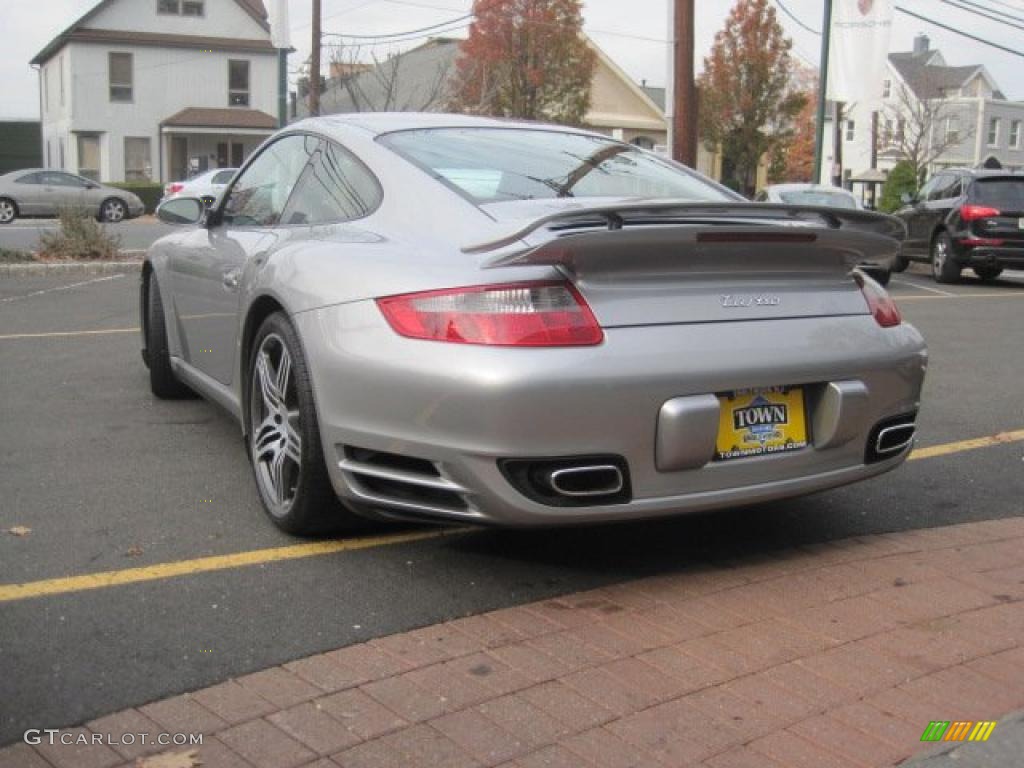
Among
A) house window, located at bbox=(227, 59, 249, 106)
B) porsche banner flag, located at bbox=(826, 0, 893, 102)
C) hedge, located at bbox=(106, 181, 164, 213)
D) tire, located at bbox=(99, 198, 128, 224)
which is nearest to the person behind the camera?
porsche banner flag, located at bbox=(826, 0, 893, 102)

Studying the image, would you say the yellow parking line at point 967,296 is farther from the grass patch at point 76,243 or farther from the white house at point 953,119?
the white house at point 953,119

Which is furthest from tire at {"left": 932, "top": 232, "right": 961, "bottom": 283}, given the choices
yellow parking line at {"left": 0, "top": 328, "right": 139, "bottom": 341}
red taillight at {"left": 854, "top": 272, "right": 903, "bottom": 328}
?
red taillight at {"left": 854, "top": 272, "right": 903, "bottom": 328}

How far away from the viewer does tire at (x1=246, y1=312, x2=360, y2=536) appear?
12.1ft

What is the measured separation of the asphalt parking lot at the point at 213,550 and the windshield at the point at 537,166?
1.21 meters

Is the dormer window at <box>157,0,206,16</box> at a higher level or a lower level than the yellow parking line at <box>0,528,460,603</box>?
higher

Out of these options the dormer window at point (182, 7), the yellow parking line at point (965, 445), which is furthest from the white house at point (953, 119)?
the yellow parking line at point (965, 445)

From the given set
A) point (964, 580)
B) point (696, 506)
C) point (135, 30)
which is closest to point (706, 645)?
point (696, 506)

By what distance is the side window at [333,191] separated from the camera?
4059 mm

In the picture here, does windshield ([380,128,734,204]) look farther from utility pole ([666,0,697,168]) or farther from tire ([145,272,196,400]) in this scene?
utility pole ([666,0,697,168])

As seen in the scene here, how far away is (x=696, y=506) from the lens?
11.2 feet

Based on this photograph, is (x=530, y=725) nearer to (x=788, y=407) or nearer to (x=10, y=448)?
(x=788, y=407)

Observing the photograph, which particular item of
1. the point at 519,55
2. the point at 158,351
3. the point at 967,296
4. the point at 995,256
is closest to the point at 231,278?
the point at 158,351

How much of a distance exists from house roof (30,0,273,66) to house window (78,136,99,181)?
348 cm

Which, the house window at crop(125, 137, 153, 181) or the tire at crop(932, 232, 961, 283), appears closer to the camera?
the tire at crop(932, 232, 961, 283)
